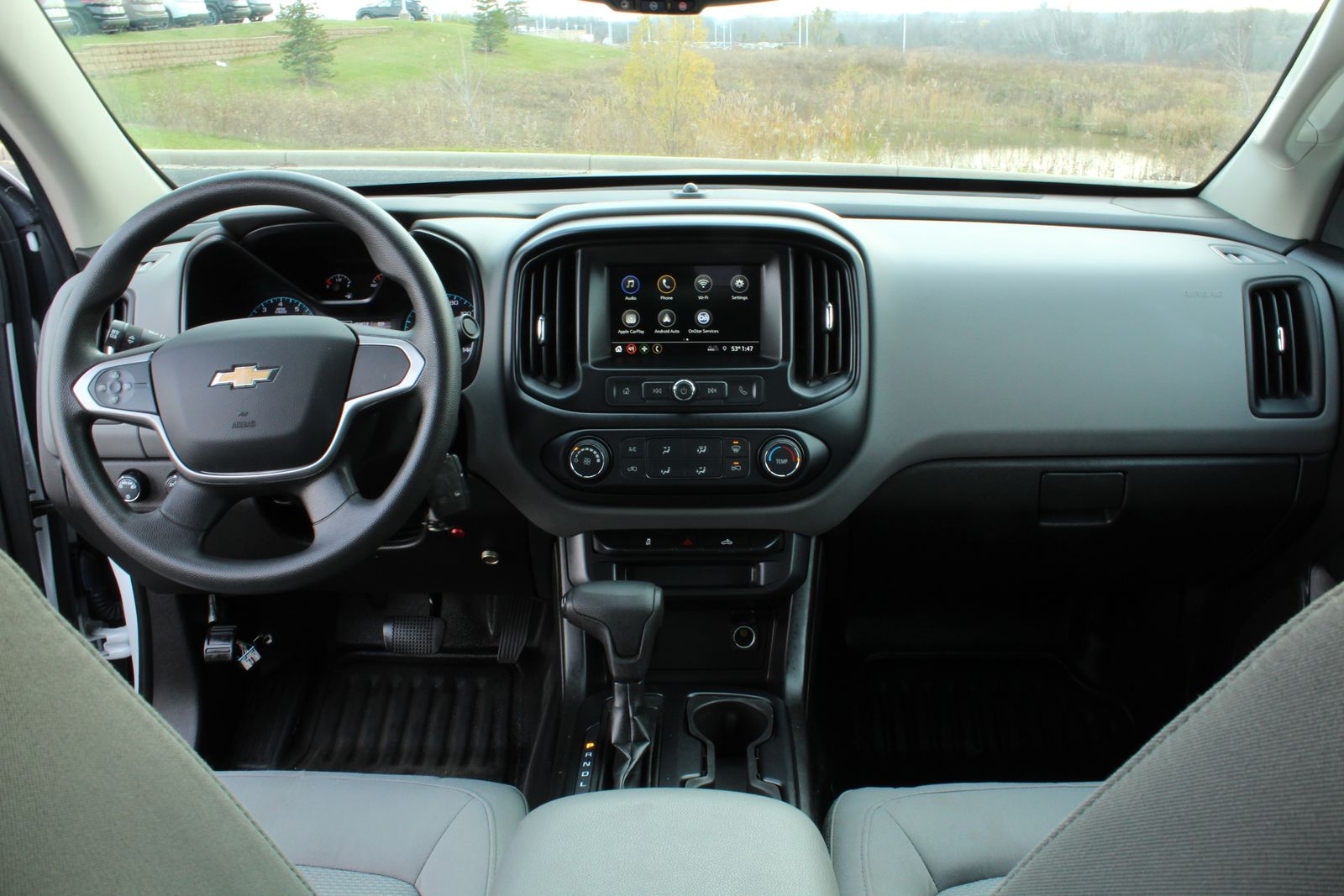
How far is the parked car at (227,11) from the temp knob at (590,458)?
1140 mm

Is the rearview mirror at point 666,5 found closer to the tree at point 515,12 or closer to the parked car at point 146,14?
the tree at point 515,12

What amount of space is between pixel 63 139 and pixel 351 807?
1505 mm

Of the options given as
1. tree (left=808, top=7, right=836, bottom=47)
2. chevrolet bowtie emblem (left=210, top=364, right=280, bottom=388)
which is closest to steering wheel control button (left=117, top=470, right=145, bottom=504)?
chevrolet bowtie emblem (left=210, top=364, right=280, bottom=388)

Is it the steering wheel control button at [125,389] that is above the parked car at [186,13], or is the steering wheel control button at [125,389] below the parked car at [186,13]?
below

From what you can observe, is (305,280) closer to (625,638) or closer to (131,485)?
(131,485)

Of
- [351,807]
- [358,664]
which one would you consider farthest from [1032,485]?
[358,664]

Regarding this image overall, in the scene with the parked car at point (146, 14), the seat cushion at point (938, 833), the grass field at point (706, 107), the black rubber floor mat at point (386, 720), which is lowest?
the black rubber floor mat at point (386, 720)

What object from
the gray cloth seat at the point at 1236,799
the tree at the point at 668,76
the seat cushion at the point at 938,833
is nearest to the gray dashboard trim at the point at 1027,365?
the tree at the point at 668,76

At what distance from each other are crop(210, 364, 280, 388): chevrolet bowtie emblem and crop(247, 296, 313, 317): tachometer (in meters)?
0.45

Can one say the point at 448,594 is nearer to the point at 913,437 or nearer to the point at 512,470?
the point at 512,470

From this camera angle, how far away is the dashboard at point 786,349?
1.95 metres

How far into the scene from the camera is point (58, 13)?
199 cm

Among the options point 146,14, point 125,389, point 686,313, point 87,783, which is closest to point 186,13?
point 146,14

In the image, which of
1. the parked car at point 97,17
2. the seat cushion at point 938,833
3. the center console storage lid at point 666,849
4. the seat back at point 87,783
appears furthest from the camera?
the parked car at point 97,17
